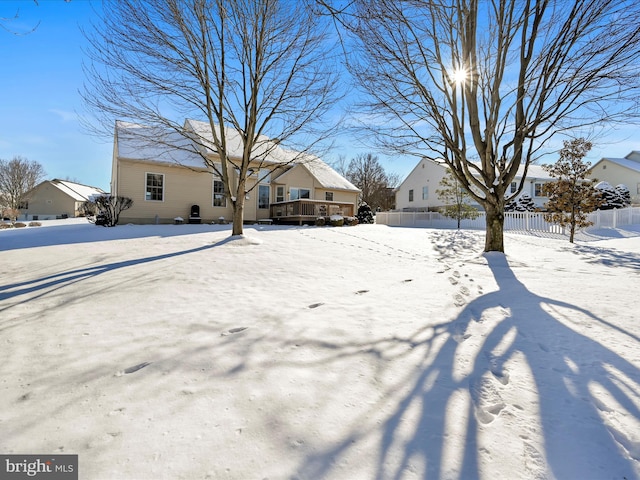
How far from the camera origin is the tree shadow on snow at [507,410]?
142 centimetres

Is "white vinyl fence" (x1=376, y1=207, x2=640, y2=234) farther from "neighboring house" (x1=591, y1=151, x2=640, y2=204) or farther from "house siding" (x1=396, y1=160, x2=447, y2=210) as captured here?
"neighboring house" (x1=591, y1=151, x2=640, y2=204)

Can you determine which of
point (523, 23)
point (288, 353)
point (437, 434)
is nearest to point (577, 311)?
point (437, 434)

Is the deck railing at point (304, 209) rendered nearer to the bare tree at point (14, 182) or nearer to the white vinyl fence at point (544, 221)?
the white vinyl fence at point (544, 221)

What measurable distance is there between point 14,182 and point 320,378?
163ft

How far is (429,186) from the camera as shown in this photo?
97.6 feet

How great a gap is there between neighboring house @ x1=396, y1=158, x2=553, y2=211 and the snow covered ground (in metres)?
25.4

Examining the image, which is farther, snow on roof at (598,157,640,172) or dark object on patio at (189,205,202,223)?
snow on roof at (598,157,640,172)

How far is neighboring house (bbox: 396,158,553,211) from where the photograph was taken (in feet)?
92.8

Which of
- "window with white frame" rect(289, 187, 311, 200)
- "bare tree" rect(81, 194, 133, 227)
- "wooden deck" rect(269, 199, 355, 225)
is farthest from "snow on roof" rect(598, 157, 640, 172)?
"bare tree" rect(81, 194, 133, 227)

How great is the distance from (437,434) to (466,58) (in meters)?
8.71

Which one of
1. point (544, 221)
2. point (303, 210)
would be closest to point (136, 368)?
point (303, 210)

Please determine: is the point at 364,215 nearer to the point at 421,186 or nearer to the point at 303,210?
the point at 303,210

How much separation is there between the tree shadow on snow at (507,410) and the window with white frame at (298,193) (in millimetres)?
17346

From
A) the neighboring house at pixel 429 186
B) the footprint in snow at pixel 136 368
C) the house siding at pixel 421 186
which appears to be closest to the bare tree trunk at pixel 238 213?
the footprint in snow at pixel 136 368
